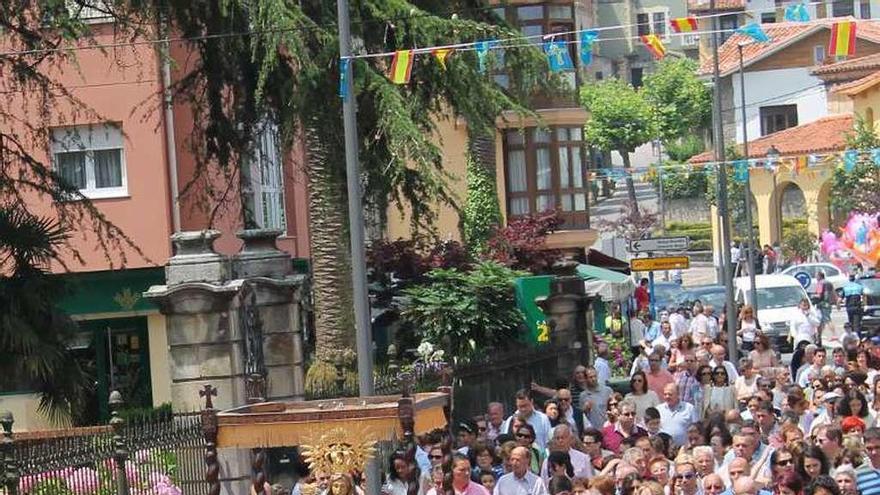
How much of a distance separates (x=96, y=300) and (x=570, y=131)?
19.1 m

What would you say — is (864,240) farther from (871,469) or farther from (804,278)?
(871,469)

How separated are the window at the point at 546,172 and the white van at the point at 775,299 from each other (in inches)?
168

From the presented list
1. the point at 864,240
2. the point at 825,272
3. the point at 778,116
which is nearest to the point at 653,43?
the point at 864,240

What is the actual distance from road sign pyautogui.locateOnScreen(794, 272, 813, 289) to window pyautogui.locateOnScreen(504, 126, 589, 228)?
10.9 metres

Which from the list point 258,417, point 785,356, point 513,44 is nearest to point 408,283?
point 513,44

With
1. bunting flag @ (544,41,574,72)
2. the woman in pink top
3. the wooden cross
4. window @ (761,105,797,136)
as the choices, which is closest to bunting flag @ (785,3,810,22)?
bunting flag @ (544,41,574,72)

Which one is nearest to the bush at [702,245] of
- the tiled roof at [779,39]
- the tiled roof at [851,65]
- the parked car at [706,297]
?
the tiled roof at [779,39]

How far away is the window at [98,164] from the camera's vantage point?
32281 mm

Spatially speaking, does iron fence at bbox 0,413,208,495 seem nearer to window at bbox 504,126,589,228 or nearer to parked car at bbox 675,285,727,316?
window at bbox 504,126,589,228

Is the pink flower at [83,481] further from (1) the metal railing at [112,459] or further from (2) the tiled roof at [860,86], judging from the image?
(2) the tiled roof at [860,86]

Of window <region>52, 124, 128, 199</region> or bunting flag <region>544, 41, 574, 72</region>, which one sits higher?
bunting flag <region>544, 41, 574, 72</region>

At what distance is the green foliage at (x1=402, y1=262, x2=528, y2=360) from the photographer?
2888 centimetres

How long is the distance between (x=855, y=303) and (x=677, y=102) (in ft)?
202

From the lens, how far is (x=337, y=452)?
1401cm
